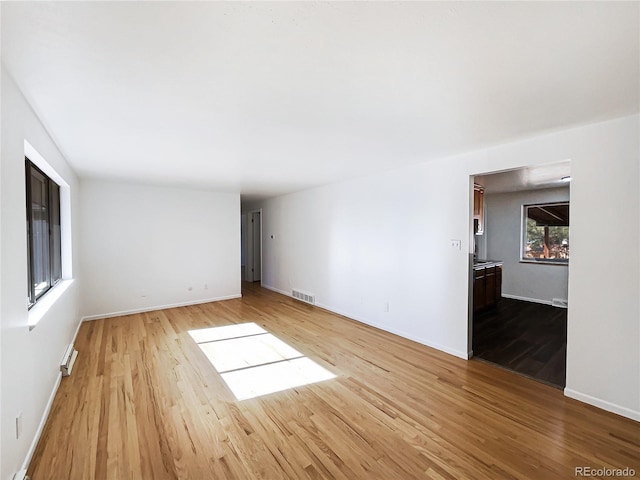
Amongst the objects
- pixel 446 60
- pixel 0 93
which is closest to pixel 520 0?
pixel 446 60

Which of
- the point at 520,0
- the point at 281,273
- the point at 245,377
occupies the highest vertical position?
the point at 520,0

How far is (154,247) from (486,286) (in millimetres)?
6126

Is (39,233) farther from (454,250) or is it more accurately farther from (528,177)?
(528,177)

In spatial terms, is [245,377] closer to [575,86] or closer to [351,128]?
[351,128]

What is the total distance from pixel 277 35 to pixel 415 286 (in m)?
3.27

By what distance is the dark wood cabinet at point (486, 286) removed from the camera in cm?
479

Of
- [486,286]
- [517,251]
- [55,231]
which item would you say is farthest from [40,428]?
[517,251]

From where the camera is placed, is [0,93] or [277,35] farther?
[0,93]

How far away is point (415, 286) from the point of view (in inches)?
148

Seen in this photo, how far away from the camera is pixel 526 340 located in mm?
3730

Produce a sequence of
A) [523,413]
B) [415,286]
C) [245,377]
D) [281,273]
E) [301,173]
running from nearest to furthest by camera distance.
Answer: [523,413]
[245,377]
[415,286]
[301,173]
[281,273]

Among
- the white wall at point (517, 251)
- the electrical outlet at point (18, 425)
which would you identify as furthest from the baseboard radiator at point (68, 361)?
the white wall at point (517, 251)

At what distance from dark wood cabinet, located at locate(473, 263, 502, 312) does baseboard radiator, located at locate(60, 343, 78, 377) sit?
212 inches

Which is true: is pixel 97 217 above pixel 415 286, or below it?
above
